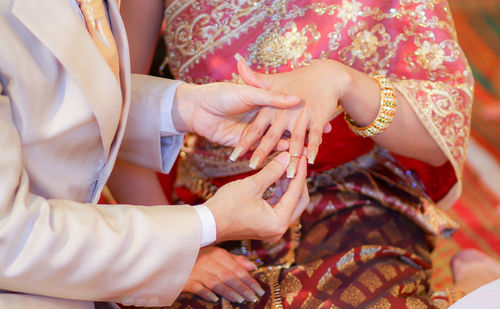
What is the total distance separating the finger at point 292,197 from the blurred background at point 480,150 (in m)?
0.70

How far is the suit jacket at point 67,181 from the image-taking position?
62 centimetres

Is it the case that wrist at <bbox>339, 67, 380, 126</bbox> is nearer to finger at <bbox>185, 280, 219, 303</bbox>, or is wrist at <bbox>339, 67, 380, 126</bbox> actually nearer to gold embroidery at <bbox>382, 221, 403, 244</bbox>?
gold embroidery at <bbox>382, 221, 403, 244</bbox>

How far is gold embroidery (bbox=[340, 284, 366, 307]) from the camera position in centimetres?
88

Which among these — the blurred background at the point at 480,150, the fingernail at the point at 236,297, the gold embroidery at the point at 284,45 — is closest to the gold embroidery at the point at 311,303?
the fingernail at the point at 236,297

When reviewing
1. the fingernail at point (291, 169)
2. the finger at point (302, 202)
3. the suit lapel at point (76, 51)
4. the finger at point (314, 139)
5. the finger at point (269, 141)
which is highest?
→ the suit lapel at point (76, 51)

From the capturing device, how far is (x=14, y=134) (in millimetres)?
621

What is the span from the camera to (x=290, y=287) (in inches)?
35.4

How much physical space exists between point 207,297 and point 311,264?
0.20 metres

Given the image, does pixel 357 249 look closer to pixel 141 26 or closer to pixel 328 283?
pixel 328 283

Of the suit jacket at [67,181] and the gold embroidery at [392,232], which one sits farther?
the gold embroidery at [392,232]

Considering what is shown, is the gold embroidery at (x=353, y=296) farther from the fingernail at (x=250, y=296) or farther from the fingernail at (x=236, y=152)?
the fingernail at (x=236, y=152)

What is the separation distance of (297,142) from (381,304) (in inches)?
12.0

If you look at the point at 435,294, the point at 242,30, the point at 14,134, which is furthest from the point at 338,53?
the point at 14,134

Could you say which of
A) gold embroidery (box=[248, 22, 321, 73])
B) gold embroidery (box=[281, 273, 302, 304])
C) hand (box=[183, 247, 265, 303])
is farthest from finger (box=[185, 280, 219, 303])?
gold embroidery (box=[248, 22, 321, 73])
